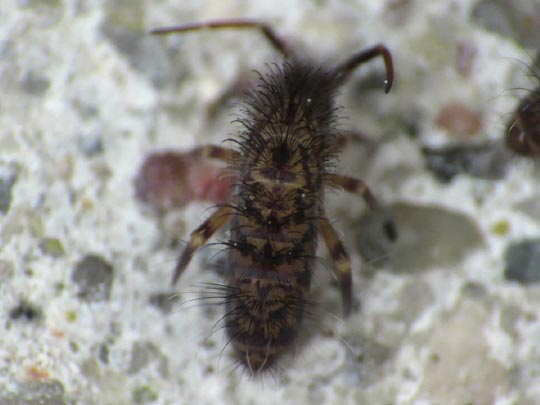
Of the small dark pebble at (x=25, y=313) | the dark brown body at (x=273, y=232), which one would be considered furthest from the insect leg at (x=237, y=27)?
the small dark pebble at (x=25, y=313)

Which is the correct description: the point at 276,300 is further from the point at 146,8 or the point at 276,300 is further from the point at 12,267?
the point at 146,8

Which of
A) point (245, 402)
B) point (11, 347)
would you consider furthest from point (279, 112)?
point (11, 347)

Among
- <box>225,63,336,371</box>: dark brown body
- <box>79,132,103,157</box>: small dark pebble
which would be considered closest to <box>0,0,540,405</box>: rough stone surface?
<box>79,132,103,157</box>: small dark pebble

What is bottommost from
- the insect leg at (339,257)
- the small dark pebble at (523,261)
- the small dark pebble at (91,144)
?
the insect leg at (339,257)

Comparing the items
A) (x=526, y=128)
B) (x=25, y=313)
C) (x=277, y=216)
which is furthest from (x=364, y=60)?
(x=25, y=313)

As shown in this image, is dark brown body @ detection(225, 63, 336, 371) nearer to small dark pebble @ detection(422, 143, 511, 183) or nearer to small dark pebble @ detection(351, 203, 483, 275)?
small dark pebble @ detection(351, 203, 483, 275)

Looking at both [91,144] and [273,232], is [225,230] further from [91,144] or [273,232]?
[91,144]

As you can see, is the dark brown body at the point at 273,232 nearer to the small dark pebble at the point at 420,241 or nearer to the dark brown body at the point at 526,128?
the small dark pebble at the point at 420,241

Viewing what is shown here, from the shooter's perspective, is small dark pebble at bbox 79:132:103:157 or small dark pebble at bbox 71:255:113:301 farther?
small dark pebble at bbox 79:132:103:157
